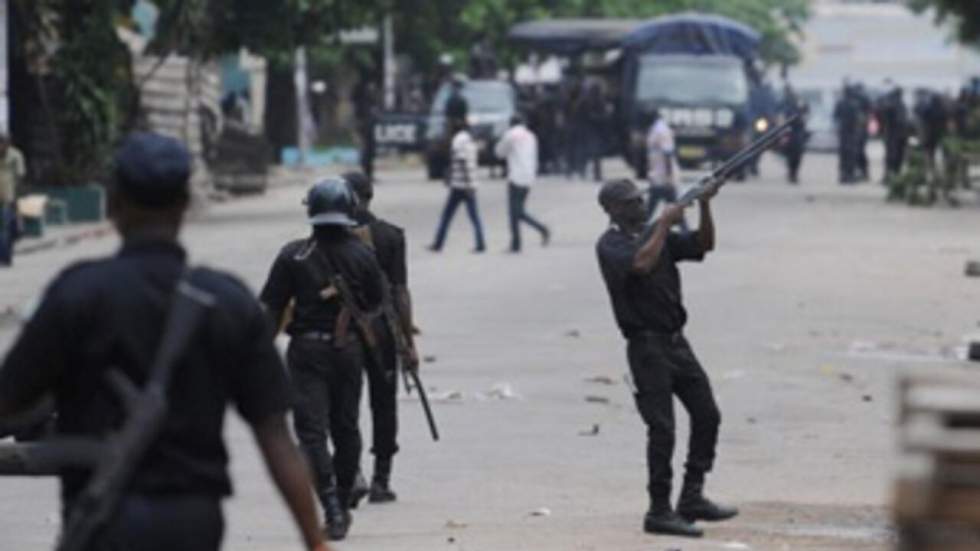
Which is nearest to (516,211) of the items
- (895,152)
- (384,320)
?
(384,320)

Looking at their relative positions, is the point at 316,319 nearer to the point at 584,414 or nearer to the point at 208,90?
the point at 584,414

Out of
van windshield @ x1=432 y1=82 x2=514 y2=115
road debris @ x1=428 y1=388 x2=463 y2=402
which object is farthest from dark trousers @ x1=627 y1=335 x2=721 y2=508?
van windshield @ x1=432 y1=82 x2=514 y2=115

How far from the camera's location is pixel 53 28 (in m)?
42.3

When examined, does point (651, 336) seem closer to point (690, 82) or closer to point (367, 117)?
point (367, 117)

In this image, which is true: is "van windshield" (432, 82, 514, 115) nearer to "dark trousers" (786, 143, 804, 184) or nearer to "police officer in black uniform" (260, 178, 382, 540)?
"dark trousers" (786, 143, 804, 184)

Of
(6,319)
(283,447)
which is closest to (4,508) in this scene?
(283,447)

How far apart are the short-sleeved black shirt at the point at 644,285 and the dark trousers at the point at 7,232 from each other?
64.1 ft

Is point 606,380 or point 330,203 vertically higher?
point 330,203

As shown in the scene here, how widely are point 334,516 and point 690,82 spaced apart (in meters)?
44.2

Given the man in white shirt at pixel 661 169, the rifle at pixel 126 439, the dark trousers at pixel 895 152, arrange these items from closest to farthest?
the rifle at pixel 126 439 → the man in white shirt at pixel 661 169 → the dark trousers at pixel 895 152

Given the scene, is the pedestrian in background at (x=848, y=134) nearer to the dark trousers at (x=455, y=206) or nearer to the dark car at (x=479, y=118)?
the dark car at (x=479, y=118)

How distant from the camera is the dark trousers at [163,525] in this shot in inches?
265

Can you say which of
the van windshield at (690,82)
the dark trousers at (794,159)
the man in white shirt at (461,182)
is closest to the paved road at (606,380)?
the man in white shirt at (461,182)

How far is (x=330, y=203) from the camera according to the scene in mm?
13414
